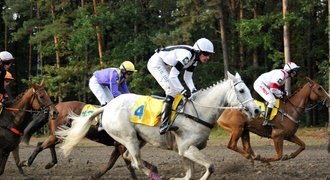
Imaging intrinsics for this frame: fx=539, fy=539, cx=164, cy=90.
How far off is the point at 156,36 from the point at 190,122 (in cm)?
2090

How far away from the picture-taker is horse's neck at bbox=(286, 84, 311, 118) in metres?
12.9

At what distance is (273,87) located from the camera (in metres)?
12.9

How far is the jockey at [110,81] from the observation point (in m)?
11.4

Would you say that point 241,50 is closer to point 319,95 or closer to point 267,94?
point 319,95

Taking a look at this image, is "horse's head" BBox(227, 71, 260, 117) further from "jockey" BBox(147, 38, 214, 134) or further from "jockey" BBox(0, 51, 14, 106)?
"jockey" BBox(0, 51, 14, 106)

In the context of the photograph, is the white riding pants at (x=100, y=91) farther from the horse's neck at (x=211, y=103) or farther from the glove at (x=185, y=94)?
the horse's neck at (x=211, y=103)

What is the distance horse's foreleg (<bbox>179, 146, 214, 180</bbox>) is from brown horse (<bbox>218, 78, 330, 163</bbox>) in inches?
162

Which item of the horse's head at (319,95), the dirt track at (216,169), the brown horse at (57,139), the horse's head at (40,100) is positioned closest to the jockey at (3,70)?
the horse's head at (40,100)

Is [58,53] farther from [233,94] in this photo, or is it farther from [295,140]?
[233,94]

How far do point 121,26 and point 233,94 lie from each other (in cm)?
2534

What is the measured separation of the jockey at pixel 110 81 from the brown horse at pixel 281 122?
3001 mm

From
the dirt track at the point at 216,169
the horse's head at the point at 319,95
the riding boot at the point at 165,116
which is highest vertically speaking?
the riding boot at the point at 165,116

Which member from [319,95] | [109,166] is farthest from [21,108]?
[319,95]

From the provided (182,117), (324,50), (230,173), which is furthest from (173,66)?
(324,50)
